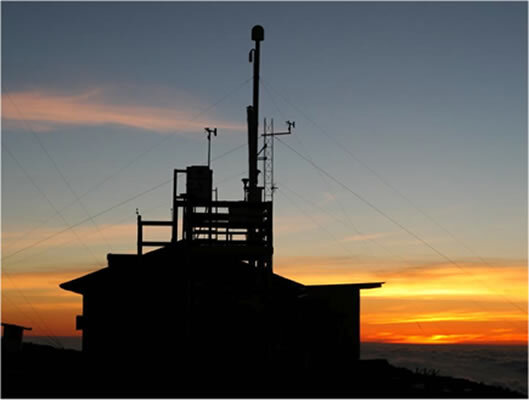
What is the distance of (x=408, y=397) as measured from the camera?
24.9 meters

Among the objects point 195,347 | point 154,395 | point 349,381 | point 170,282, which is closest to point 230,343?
point 195,347

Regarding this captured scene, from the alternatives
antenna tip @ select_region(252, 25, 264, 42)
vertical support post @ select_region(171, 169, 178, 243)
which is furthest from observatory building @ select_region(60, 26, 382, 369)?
antenna tip @ select_region(252, 25, 264, 42)

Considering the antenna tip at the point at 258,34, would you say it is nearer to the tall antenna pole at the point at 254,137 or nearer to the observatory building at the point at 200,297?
the tall antenna pole at the point at 254,137

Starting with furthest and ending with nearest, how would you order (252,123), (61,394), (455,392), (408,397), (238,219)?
1. (252,123)
2. (238,219)
3. (455,392)
4. (408,397)
5. (61,394)

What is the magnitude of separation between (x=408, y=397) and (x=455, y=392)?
296 cm

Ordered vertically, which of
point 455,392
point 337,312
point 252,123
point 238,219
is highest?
point 252,123

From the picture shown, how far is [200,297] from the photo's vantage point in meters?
31.7

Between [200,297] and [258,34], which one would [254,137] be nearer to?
[258,34]

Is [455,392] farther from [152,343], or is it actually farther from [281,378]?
[152,343]

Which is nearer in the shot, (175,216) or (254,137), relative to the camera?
(175,216)

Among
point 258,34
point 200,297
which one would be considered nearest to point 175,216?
point 200,297

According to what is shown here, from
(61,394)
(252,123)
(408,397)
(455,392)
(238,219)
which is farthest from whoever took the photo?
(252,123)

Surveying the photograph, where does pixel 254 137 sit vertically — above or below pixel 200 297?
above

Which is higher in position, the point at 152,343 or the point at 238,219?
the point at 238,219
